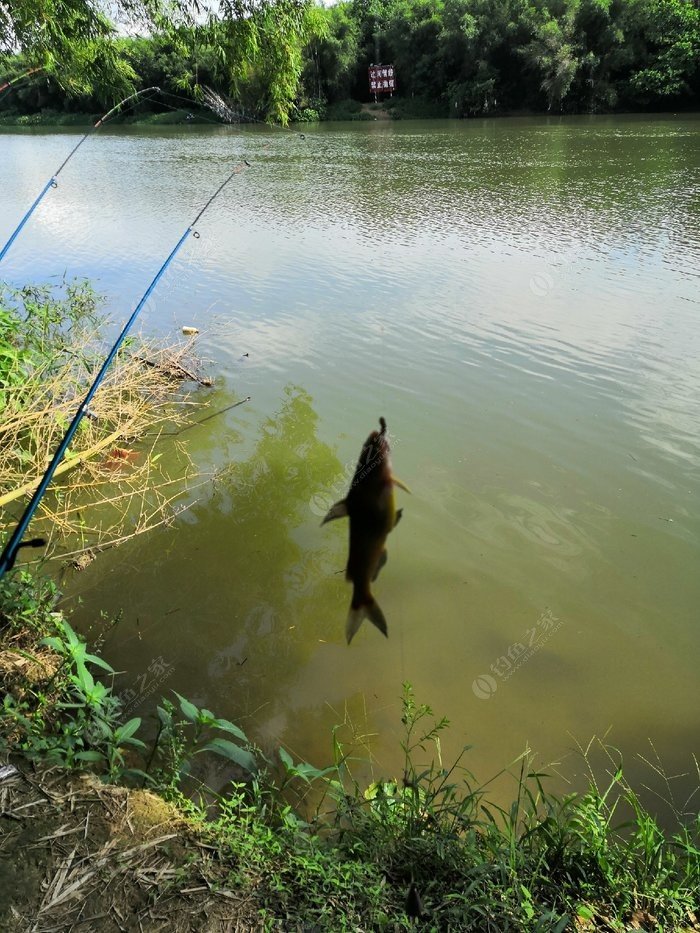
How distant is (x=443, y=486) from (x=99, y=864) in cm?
315

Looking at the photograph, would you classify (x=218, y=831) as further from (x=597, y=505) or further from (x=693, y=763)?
(x=597, y=505)

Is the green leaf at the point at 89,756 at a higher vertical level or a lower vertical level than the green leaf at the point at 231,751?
higher

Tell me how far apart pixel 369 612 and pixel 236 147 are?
27595 mm

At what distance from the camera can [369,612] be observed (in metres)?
1.05

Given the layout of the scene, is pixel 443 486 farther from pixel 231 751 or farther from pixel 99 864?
pixel 99 864

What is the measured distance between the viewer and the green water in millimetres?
2961

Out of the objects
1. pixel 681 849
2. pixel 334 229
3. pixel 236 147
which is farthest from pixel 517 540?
pixel 236 147


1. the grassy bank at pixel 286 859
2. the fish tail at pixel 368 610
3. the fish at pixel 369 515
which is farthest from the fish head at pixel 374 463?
the grassy bank at pixel 286 859

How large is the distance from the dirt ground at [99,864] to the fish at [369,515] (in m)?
1.19

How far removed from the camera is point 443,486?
4.30m

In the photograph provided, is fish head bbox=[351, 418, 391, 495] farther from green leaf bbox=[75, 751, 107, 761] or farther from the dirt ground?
green leaf bbox=[75, 751, 107, 761]

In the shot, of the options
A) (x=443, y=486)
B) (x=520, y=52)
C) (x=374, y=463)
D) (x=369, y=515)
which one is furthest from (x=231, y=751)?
(x=520, y=52)

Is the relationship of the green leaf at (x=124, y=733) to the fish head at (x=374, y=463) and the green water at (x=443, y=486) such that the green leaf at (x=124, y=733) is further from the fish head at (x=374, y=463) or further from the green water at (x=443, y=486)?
the fish head at (x=374, y=463)

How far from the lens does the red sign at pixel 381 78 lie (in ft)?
120
